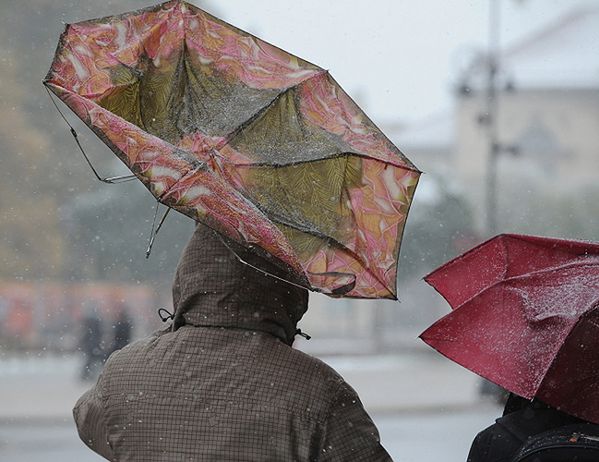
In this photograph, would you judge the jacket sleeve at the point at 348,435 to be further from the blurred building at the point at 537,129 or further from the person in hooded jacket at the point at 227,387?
the blurred building at the point at 537,129

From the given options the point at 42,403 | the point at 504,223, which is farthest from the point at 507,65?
the point at 42,403

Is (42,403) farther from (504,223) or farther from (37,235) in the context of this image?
(504,223)

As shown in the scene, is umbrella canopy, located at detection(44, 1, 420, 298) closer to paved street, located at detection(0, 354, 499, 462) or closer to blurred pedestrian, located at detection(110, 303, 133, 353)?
paved street, located at detection(0, 354, 499, 462)

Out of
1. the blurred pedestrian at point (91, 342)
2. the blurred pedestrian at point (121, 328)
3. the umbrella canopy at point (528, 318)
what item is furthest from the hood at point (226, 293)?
the blurred pedestrian at point (91, 342)

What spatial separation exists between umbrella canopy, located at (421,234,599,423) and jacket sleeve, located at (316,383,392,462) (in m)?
0.28

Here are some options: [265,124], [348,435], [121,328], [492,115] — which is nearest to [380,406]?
[121,328]

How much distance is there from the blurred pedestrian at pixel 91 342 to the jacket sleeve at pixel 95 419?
40.2ft

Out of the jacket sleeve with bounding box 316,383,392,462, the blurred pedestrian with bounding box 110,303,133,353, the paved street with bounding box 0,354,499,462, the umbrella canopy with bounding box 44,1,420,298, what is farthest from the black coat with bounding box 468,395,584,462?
the blurred pedestrian with bounding box 110,303,133,353

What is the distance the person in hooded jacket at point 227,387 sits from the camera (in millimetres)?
2342

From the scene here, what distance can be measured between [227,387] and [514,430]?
24.2 inches

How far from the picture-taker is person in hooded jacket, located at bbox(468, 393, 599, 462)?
2387 mm

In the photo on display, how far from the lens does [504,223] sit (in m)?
17.7

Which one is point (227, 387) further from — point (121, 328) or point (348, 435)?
point (121, 328)

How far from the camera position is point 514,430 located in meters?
2.42
